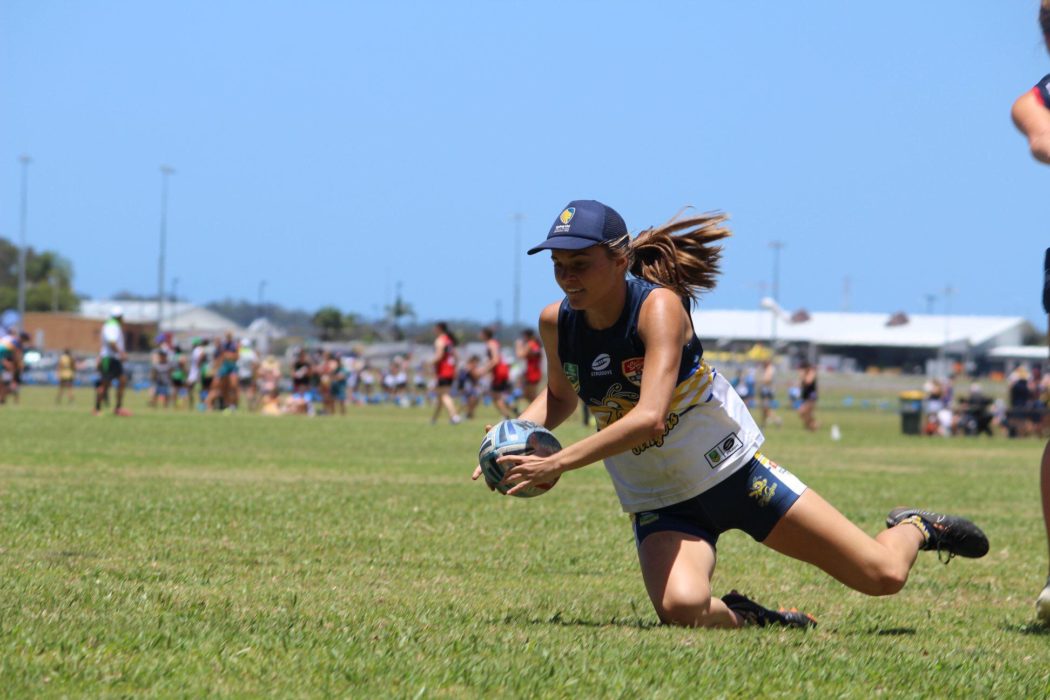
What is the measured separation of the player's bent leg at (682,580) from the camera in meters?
5.69

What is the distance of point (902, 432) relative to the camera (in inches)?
1328

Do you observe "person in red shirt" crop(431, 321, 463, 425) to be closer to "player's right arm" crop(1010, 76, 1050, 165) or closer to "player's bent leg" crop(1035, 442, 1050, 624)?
"player's bent leg" crop(1035, 442, 1050, 624)

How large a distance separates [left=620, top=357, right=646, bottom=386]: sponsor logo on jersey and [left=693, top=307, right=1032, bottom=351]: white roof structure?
117m

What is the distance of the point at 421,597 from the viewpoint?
253 inches

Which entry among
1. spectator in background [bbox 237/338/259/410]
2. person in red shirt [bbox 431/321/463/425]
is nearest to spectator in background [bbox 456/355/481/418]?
person in red shirt [bbox 431/321/463/425]

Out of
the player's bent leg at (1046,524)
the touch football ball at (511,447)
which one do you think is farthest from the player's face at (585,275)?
the player's bent leg at (1046,524)

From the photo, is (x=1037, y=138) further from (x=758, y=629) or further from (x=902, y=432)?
(x=902, y=432)

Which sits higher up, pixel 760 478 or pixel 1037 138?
pixel 1037 138

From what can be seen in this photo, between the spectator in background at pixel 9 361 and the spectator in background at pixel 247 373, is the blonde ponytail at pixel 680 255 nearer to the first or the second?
the spectator in background at pixel 9 361

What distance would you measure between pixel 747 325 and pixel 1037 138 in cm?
12789

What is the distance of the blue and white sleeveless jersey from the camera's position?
5945 millimetres

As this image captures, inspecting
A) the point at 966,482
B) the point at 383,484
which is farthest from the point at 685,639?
the point at 966,482

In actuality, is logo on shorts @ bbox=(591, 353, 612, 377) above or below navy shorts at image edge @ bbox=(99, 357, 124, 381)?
above

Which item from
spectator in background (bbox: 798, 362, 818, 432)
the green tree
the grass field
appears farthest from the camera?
the green tree
